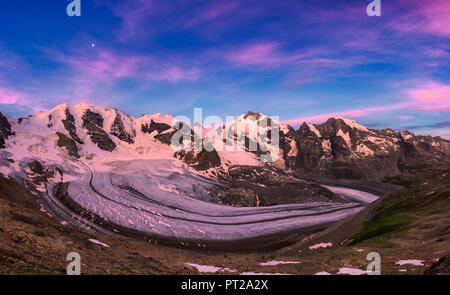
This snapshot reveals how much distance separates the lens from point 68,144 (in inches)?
6668

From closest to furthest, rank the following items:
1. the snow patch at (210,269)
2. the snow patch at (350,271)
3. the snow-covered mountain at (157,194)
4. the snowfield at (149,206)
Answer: the snow patch at (350,271) → the snow patch at (210,269) → the snowfield at (149,206) → the snow-covered mountain at (157,194)

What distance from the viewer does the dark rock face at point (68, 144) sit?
166 meters

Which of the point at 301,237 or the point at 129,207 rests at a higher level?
the point at 129,207

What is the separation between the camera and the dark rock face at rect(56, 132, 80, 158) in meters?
166

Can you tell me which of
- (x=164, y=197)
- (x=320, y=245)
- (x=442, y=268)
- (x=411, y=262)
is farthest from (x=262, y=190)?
(x=442, y=268)

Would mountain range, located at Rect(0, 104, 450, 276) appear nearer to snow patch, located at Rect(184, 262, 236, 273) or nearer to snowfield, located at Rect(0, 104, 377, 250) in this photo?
snowfield, located at Rect(0, 104, 377, 250)

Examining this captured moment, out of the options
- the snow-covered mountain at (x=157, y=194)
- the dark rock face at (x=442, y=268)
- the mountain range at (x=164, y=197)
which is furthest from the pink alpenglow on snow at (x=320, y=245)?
the dark rock face at (x=442, y=268)

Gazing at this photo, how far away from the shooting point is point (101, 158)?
177875 millimetres

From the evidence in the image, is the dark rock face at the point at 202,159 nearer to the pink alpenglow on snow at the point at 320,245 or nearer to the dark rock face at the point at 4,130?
the dark rock face at the point at 4,130
